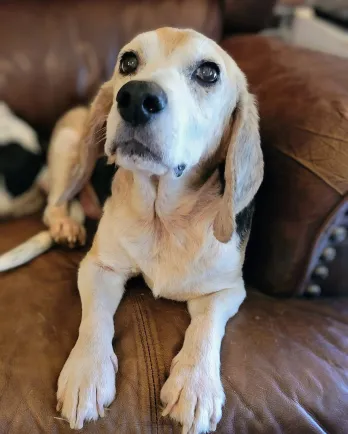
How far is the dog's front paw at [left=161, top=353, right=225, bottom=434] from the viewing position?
1100 millimetres

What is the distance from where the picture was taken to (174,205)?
1408 millimetres

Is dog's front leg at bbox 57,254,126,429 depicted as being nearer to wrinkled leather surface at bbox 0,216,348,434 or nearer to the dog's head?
wrinkled leather surface at bbox 0,216,348,434

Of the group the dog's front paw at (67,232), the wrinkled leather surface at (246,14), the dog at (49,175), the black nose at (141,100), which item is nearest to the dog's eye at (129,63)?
A: the black nose at (141,100)

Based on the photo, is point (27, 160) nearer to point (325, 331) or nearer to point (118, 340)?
point (118, 340)

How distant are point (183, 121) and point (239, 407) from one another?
67 centimetres

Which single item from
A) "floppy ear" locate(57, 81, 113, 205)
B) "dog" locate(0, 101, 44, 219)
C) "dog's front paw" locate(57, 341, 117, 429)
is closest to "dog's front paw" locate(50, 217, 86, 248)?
"floppy ear" locate(57, 81, 113, 205)

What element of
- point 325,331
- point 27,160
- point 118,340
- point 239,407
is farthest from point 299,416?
point 27,160

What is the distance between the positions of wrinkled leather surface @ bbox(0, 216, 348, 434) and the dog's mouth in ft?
1.49

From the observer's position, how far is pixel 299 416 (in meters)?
1.16

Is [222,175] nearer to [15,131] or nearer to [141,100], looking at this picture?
[141,100]

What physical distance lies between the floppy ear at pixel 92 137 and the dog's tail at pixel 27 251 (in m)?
0.17

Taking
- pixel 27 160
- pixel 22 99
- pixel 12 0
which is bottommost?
pixel 27 160

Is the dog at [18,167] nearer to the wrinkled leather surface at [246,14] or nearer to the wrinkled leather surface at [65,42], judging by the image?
the wrinkled leather surface at [65,42]

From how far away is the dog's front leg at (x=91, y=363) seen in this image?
109 cm
